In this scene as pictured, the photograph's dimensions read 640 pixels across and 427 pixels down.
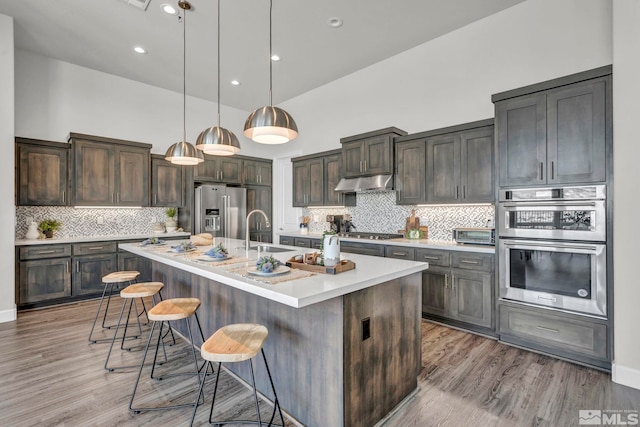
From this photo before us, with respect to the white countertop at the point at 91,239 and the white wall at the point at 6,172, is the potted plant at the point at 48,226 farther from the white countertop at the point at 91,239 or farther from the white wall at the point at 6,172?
the white wall at the point at 6,172

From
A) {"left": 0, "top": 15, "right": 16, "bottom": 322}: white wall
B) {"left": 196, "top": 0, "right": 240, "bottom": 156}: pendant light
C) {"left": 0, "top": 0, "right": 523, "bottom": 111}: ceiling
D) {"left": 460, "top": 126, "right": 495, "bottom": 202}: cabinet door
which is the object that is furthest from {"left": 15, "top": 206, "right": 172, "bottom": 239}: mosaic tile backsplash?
{"left": 460, "top": 126, "right": 495, "bottom": 202}: cabinet door

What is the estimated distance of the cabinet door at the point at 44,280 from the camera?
4.15 meters

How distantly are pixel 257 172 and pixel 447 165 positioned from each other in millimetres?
4241

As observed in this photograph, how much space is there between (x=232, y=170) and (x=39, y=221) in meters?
3.17

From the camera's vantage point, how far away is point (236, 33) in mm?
4141

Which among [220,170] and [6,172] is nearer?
[6,172]

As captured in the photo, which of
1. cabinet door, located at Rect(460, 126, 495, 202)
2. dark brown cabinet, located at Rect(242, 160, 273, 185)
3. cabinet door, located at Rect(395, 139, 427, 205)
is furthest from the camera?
dark brown cabinet, located at Rect(242, 160, 273, 185)

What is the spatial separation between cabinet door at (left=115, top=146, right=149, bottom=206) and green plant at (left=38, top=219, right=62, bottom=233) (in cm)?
85

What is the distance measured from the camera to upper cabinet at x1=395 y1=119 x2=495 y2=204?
11.8 ft

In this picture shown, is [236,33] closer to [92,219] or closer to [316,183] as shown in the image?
[316,183]

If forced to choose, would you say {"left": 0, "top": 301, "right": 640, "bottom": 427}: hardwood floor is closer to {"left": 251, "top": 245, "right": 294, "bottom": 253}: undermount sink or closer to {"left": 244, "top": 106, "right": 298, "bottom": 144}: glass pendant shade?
{"left": 251, "top": 245, "right": 294, "bottom": 253}: undermount sink

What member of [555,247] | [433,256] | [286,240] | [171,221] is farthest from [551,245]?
[171,221]

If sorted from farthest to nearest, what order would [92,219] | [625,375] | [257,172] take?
[257,172] → [92,219] → [625,375]

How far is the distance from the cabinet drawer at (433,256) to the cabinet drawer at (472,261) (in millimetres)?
79
